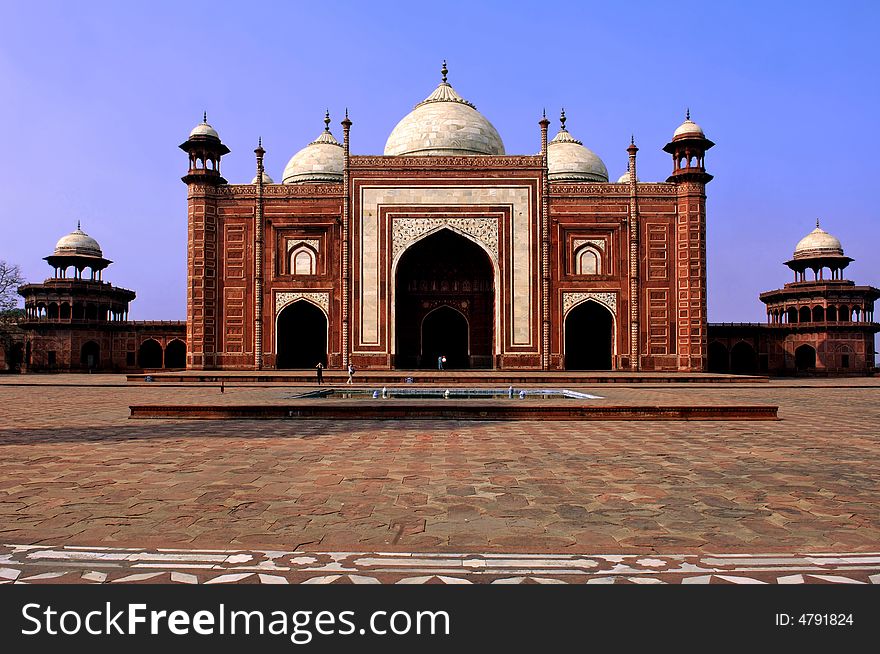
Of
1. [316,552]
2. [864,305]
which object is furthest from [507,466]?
[864,305]

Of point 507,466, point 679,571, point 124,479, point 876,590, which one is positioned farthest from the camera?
point 507,466

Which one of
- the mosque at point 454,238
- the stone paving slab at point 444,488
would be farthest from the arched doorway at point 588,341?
the stone paving slab at point 444,488

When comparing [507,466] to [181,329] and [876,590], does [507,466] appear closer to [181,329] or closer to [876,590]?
[876,590]

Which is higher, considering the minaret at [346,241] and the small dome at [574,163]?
the small dome at [574,163]

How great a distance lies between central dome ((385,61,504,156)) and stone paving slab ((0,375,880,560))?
2083 centimetres

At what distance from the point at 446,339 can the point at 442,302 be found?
1755mm

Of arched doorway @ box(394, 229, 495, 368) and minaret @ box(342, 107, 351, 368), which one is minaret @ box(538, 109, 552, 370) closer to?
arched doorway @ box(394, 229, 495, 368)

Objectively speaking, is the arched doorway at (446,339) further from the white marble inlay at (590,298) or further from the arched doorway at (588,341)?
the white marble inlay at (590,298)

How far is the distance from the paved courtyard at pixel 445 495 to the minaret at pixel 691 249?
17951mm

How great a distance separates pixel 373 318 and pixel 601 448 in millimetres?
18863

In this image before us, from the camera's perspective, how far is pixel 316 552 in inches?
116

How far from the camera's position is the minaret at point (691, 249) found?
24594mm

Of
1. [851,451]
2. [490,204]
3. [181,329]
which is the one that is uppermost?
[490,204]

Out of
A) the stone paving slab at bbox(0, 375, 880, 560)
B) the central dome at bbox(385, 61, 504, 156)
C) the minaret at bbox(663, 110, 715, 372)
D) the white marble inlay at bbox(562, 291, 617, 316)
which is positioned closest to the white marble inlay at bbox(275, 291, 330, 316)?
the central dome at bbox(385, 61, 504, 156)
